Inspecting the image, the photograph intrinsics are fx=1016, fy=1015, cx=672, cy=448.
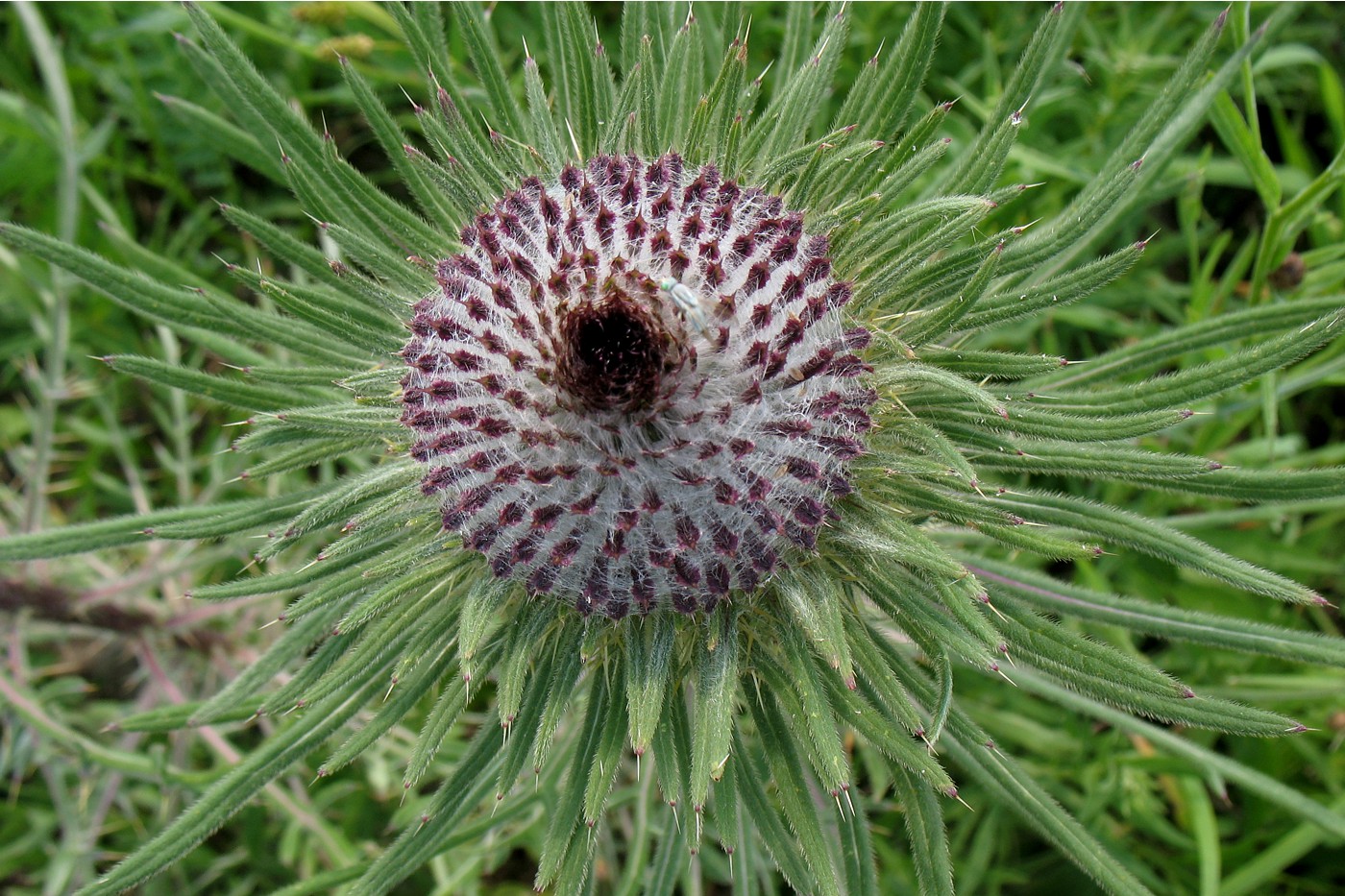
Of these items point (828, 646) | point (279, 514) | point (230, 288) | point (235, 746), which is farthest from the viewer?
point (230, 288)

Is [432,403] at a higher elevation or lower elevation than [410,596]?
higher

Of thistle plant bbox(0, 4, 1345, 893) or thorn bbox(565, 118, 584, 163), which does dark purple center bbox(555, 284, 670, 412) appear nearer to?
thistle plant bbox(0, 4, 1345, 893)

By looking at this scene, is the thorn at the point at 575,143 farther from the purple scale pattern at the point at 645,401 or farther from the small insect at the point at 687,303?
the small insect at the point at 687,303

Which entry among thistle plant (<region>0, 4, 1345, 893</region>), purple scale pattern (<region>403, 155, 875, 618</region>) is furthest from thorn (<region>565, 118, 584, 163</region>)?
purple scale pattern (<region>403, 155, 875, 618</region>)

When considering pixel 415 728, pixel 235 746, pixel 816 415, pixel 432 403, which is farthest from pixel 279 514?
pixel 235 746

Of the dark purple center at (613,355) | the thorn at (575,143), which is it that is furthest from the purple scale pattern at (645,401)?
the thorn at (575,143)

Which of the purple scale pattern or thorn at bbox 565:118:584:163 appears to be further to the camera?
thorn at bbox 565:118:584:163

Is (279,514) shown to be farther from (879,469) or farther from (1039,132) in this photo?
(1039,132)
